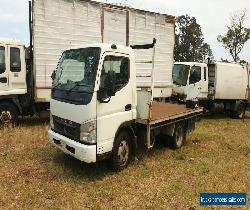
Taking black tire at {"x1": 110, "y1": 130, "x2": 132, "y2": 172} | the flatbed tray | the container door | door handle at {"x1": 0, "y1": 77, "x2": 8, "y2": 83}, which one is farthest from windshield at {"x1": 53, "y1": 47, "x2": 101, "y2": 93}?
the container door

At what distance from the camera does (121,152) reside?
686 centimetres

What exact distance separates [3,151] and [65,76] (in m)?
2.87

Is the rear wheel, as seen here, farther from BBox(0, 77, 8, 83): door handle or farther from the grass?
BBox(0, 77, 8, 83): door handle

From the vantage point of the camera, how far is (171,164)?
7797 mm

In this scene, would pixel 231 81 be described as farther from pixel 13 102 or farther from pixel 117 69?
pixel 117 69

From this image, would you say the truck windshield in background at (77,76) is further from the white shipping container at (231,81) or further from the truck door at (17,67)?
the white shipping container at (231,81)

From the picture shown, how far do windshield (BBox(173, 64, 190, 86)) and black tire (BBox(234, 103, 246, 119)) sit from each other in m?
4.10

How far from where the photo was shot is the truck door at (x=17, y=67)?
10.4 meters

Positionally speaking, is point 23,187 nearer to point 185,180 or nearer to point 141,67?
point 185,180

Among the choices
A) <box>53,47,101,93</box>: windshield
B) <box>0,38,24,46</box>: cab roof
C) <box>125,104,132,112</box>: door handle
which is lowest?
<box>125,104,132,112</box>: door handle

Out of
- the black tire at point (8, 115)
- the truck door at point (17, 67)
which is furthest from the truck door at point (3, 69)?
the black tire at point (8, 115)

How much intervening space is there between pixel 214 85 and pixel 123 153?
1046 cm

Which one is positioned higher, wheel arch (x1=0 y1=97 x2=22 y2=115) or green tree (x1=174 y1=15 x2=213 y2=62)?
green tree (x1=174 y1=15 x2=213 y2=62)

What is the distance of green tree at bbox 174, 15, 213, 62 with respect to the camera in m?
59.4
